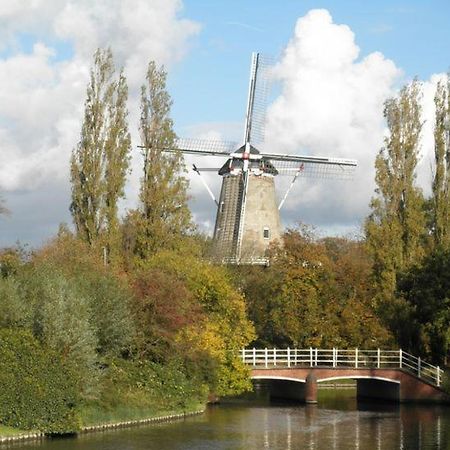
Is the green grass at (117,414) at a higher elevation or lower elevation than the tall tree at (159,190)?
lower

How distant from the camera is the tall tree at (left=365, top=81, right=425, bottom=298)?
55375 mm

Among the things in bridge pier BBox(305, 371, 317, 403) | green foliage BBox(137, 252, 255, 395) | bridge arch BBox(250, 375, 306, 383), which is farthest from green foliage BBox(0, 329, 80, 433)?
bridge pier BBox(305, 371, 317, 403)

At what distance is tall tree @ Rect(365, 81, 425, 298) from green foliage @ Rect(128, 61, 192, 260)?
10.4 meters

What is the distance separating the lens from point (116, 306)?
40312 millimetres

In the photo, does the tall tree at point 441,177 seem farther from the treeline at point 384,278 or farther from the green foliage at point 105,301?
the green foliage at point 105,301

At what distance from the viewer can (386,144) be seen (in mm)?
57219

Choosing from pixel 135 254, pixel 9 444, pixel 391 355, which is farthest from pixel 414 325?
pixel 9 444

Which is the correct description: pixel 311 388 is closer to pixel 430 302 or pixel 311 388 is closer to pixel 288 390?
pixel 288 390

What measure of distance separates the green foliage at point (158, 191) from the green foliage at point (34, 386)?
16176 millimetres

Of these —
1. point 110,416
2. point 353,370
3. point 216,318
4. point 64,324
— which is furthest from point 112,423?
point 353,370

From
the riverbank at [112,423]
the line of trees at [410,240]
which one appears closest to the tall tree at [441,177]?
the line of trees at [410,240]

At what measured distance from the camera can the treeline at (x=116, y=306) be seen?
36.1 meters

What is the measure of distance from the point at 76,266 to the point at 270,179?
2995 centimetres

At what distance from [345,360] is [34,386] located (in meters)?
23.3
